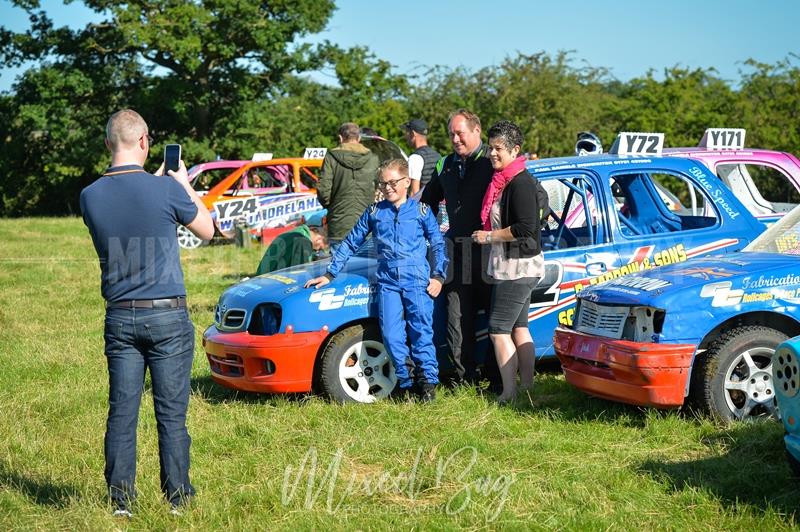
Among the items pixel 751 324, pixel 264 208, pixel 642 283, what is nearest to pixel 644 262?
pixel 642 283

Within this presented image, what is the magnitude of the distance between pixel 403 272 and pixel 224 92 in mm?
26522

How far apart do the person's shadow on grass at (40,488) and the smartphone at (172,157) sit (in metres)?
1.79

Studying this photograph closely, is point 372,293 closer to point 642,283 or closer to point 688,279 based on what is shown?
point 642,283

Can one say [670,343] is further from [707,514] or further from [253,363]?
[253,363]

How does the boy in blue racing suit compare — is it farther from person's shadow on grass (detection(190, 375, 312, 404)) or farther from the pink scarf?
person's shadow on grass (detection(190, 375, 312, 404))

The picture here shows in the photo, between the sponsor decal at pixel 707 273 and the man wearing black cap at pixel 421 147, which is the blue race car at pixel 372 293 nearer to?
the sponsor decal at pixel 707 273

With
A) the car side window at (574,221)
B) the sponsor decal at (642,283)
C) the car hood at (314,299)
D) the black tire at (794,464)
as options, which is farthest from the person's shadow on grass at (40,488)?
the car side window at (574,221)

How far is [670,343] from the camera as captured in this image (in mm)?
5691

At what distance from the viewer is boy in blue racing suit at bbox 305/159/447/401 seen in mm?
6598

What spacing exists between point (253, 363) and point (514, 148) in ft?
7.66

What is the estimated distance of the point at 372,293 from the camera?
6.80 metres

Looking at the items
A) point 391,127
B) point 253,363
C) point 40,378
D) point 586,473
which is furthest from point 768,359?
point 391,127

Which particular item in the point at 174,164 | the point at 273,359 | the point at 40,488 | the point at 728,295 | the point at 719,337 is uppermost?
the point at 174,164

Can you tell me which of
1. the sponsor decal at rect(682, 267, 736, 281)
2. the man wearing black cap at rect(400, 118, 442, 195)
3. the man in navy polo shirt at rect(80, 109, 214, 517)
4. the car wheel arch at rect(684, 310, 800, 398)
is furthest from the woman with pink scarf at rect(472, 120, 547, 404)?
the man wearing black cap at rect(400, 118, 442, 195)
